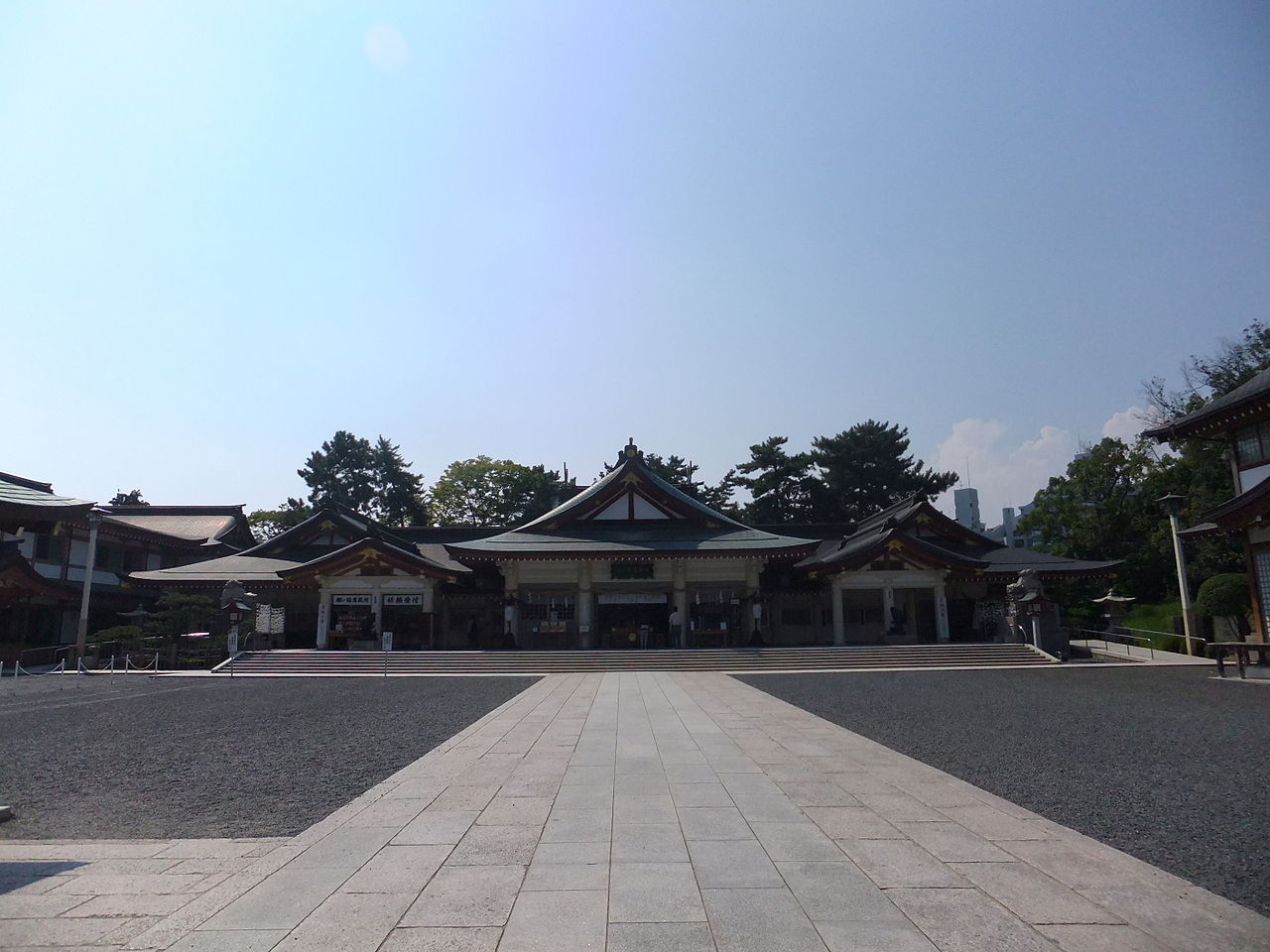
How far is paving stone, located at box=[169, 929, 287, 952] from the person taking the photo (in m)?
3.27

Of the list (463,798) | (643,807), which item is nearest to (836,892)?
(643,807)

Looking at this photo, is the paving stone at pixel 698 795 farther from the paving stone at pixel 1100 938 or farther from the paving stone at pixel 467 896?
the paving stone at pixel 1100 938

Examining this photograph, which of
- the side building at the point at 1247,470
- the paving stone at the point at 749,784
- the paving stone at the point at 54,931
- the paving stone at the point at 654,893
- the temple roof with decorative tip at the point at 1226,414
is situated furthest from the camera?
the temple roof with decorative tip at the point at 1226,414

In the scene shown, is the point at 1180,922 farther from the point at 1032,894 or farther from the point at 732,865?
the point at 732,865

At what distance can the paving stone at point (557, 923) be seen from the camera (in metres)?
3.25

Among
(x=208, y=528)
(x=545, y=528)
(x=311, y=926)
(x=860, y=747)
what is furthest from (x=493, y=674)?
(x=208, y=528)

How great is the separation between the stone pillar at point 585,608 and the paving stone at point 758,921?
2339cm

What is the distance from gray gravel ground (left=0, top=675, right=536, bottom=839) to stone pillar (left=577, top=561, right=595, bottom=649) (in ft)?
32.9

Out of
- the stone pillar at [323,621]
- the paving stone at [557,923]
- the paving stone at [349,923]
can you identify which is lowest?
the paving stone at [349,923]

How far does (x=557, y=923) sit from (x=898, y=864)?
2.10 metres

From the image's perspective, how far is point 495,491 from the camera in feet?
168

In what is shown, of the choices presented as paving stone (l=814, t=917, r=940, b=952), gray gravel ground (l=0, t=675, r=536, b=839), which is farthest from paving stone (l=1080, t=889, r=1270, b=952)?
gray gravel ground (l=0, t=675, r=536, b=839)

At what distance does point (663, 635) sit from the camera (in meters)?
28.5

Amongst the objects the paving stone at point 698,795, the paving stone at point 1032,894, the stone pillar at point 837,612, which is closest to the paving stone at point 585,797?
the paving stone at point 698,795
